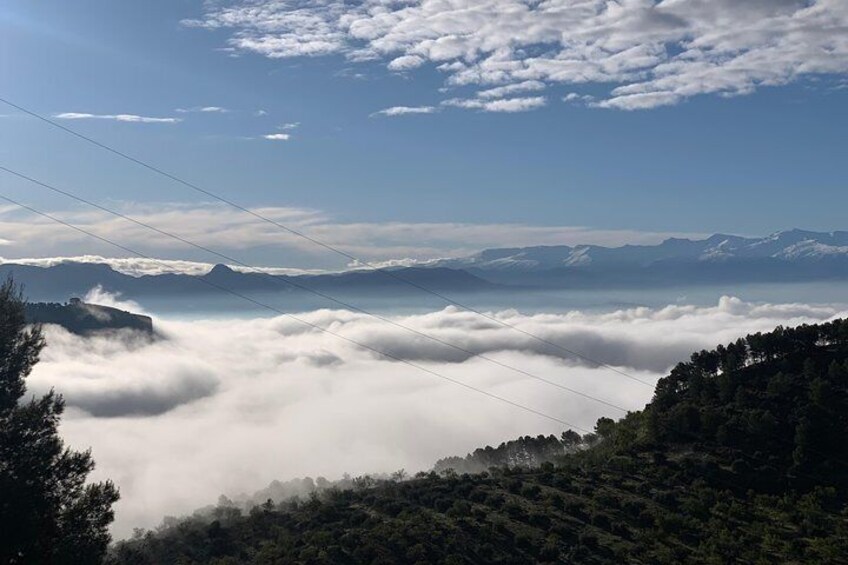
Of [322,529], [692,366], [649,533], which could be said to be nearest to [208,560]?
[322,529]

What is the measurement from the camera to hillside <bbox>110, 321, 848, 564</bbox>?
60312mm

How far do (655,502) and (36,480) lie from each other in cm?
5772

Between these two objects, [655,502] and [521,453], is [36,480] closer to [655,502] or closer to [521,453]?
[655,502]

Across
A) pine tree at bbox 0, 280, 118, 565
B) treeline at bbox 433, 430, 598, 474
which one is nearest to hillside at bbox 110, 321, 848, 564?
pine tree at bbox 0, 280, 118, 565

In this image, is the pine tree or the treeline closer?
the pine tree

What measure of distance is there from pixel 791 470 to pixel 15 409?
73794 mm

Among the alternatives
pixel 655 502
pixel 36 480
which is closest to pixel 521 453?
pixel 655 502

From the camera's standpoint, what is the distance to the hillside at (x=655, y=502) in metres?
60.3

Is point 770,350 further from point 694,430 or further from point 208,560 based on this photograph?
point 208,560

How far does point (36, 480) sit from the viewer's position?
1206 inches

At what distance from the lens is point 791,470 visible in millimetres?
76188

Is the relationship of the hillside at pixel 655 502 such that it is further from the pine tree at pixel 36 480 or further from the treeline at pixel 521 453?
the treeline at pixel 521 453

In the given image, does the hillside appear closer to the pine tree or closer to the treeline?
the pine tree

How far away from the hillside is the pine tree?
18543 millimetres
